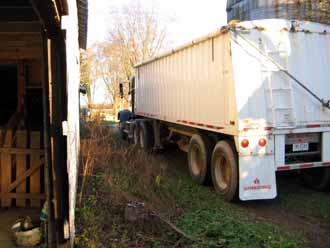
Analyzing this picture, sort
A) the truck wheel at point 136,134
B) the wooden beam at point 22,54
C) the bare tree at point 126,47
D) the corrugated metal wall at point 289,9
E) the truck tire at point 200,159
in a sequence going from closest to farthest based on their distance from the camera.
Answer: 1. the wooden beam at point 22,54
2. the truck tire at point 200,159
3. the corrugated metal wall at point 289,9
4. the truck wheel at point 136,134
5. the bare tree at point 126,47

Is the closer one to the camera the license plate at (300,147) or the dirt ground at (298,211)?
the dirt ground at (298,211)

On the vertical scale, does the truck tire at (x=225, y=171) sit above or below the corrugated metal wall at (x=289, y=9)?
below

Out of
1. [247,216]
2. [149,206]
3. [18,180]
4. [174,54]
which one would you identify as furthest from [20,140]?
[174,54]

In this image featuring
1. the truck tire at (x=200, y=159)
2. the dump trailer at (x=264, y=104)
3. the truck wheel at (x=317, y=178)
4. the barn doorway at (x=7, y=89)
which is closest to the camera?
the dump trailer at (x=264, y=104)

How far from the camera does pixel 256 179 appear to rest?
700 centimetres

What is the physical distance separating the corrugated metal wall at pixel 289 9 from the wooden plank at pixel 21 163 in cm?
884

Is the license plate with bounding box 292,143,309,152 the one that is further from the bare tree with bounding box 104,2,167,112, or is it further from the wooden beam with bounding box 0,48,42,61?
the bare tree with bounding box 104,2,167,112

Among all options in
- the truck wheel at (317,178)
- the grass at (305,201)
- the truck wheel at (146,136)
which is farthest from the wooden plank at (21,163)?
the truck wheel at (146,136)

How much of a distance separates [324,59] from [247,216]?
348 cm

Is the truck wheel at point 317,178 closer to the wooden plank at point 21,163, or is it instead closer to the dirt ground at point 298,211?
the dirt ground at point 298,211

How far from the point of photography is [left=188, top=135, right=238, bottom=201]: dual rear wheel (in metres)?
7.31

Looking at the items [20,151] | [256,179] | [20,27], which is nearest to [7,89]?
[20,151]

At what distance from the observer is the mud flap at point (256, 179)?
6977 millimetres

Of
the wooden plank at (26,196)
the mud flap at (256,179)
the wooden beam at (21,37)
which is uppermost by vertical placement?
the wooden beam at (21,37)
